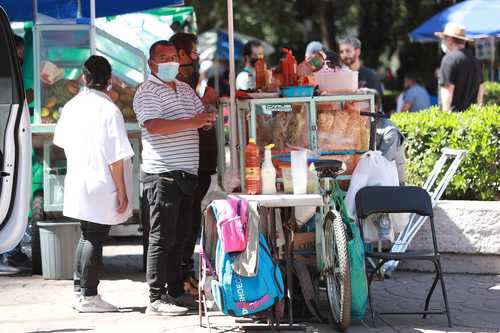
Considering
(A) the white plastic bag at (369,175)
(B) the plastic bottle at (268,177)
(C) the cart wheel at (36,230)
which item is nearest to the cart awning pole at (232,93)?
(B) the plastic bottle at (268,177)

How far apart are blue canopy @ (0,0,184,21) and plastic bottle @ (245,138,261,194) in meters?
3.00


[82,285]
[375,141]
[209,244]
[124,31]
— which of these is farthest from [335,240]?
[124,31]

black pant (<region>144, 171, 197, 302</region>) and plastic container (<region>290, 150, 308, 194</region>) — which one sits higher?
plastic container (<region>290, 150, 308, 194</region>)

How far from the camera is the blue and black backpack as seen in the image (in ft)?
19.9

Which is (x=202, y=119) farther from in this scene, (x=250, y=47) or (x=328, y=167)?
(x=250, y=47)

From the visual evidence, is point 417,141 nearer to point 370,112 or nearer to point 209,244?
point 370,112

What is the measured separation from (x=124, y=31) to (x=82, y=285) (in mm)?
4517

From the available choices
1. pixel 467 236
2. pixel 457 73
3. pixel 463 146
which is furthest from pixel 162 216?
pixel 457 73

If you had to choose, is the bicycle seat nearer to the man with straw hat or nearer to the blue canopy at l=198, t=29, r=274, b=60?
the man with straw hat

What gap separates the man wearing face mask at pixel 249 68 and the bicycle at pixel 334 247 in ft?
6.12

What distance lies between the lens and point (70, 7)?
346 inches

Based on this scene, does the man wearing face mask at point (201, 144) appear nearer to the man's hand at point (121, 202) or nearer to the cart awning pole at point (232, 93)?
the cart awning pole at point (232, 93)

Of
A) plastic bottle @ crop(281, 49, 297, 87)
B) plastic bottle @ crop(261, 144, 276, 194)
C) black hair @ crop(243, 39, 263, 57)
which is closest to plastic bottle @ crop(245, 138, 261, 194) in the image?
plastic bottle @ crop(261, 144, 276, 194)

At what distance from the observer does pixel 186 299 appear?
7.19 meters
